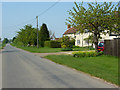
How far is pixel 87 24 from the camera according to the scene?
1922 centimetres

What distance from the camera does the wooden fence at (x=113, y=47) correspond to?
56.1 feet

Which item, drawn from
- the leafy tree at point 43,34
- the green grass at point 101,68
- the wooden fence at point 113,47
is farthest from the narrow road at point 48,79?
the leafy tree at point 43,34

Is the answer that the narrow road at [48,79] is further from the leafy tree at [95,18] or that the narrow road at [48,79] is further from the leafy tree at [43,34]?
the leafy tree at [43,34]

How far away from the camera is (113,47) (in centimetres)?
1786

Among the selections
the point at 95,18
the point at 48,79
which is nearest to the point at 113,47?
the point at 95,18

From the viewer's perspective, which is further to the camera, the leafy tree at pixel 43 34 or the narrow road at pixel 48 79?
the leafy tree at pixel 43 34

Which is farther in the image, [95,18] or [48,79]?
[95,18]

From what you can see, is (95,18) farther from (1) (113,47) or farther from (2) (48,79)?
(2) (48,79)

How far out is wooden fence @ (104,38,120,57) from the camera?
56.1 feet

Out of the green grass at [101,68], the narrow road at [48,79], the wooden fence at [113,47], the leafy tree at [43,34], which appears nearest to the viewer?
the narrow road at [48,79]

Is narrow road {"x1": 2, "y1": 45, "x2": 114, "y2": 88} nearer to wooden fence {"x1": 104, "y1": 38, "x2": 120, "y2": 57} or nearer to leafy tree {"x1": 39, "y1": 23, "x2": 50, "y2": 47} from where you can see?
wooden fence {"x1": 104, "y1": 38, "x2": 120, "y2": 57}

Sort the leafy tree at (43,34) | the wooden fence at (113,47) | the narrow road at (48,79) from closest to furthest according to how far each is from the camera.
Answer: the narrow road at (48,79) < the wooden fence at (113,47) < the leafy tree at (43,34)

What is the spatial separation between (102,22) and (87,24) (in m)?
1.70

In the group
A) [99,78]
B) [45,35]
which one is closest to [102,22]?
[99,78]
